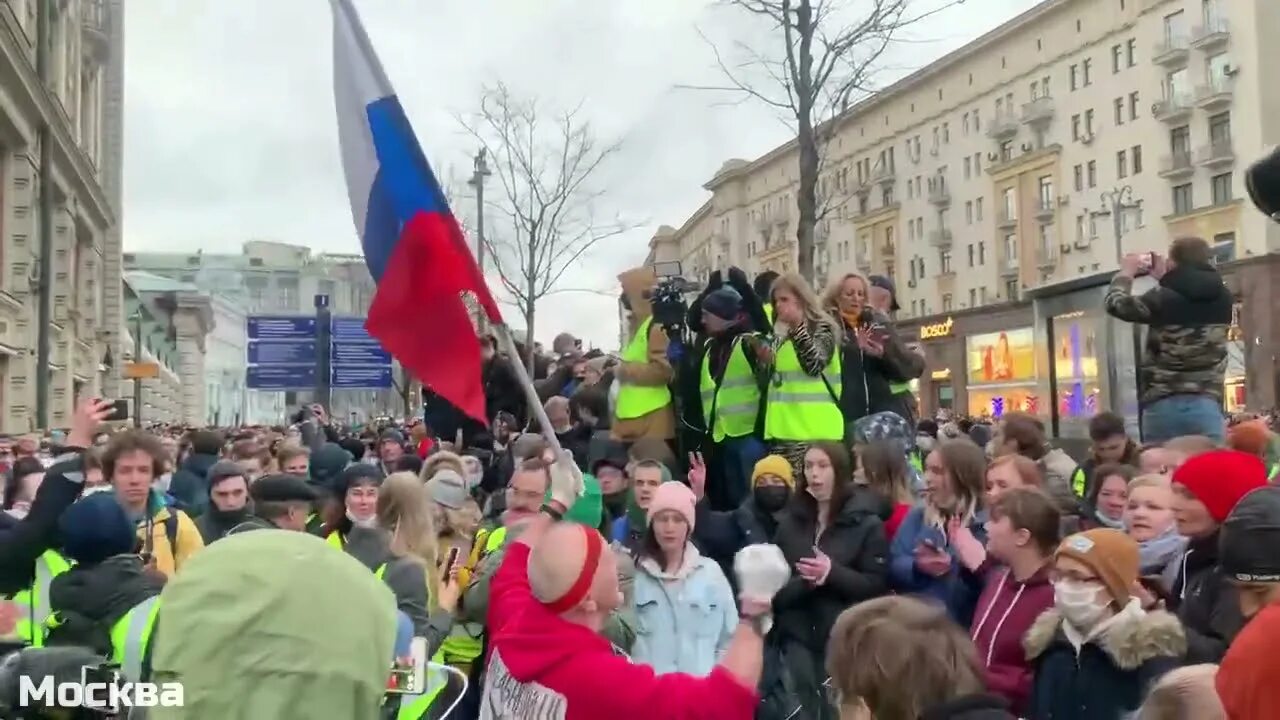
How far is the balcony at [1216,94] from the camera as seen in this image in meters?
50.4

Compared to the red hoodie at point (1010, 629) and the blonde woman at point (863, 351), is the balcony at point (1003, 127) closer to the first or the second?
the blonde woman at point (863, 351)

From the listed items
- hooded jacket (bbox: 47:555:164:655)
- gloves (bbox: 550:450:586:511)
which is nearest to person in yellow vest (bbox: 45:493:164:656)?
hooded jacket (bbox: 47:555:164:655)

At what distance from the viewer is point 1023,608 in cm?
488

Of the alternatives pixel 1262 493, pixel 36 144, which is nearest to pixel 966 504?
pixel 1262 493

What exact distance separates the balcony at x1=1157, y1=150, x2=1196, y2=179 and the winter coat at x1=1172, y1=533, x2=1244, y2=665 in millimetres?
52147

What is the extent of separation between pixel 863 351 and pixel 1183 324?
1.96 meters

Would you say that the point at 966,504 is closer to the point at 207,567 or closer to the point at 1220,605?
the point at 1220,605

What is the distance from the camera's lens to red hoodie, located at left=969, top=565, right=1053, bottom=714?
15.5 ft

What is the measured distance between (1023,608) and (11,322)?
31.9 m

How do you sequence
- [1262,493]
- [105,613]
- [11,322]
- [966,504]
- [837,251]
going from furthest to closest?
[837,251], [11,322], [966,504], [105,613], [1262,493]

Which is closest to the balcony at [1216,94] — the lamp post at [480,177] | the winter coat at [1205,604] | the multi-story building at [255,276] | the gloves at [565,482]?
the lamp post at [480,177]

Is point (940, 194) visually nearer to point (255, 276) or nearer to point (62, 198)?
point (62, 198)

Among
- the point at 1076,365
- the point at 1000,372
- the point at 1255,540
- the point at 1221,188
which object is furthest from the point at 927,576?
the point at 1221,188

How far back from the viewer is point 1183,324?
770cm
